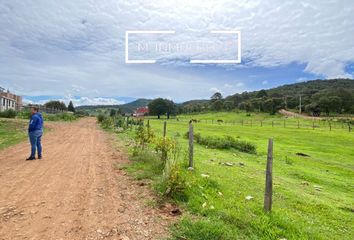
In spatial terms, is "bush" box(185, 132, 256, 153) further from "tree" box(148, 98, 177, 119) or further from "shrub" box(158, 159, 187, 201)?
"tree" box(148, 98, 177, 119)

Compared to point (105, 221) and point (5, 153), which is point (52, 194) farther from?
point (5, 153)

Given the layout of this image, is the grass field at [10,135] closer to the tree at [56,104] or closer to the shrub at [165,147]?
the shrub at [165,147]

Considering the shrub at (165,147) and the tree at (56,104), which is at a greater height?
the tree at (56,104)

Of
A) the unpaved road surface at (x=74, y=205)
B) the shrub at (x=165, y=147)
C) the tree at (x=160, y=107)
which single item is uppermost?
the tree at (x=160, y=107)

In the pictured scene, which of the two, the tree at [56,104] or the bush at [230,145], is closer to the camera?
the bush at [230,145]

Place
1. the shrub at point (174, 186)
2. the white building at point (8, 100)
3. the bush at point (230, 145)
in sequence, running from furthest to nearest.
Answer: the white building at point (8, 100)
the bush at point (230, 145)
the shrub at point (174, 186)

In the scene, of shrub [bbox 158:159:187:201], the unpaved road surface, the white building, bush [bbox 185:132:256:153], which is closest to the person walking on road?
the unpaved road surface

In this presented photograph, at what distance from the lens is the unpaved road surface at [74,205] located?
17.1 feet

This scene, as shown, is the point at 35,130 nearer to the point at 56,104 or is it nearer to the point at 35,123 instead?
the point at 35,123

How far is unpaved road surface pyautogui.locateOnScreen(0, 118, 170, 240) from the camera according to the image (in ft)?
17.1

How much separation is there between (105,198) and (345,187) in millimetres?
11290

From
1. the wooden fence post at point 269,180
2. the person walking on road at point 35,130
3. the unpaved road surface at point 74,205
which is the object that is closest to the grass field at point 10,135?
the person walking on road at point 35,130

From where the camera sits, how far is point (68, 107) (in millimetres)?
147750

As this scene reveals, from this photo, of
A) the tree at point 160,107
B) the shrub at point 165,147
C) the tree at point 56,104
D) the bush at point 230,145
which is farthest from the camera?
the tree at point 56,104
